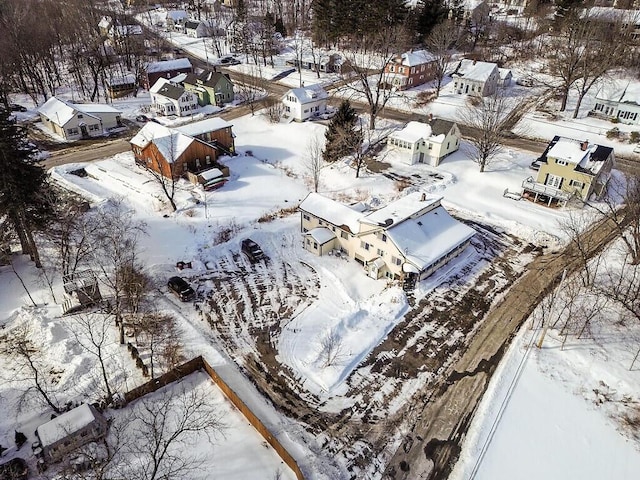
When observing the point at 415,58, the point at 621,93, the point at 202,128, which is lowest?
the point at 202,128

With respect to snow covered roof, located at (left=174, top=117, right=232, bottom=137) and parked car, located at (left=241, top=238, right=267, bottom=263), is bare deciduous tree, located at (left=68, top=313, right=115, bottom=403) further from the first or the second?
snow covered roof, located at (left=174, top=117, right=232, bottom=137)

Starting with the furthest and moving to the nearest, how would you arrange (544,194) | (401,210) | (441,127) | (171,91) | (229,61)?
1. (229,61)
2. (171,91)
3. (441,127)
4. (544,194)
5. (401,210)

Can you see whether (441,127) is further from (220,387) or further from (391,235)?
(220,387)

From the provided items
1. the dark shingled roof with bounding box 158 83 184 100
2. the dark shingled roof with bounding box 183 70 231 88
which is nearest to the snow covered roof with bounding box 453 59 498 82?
the dark shingled roof with bounding box 183 70 231 88

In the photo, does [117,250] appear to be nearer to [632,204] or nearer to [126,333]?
[126,333]

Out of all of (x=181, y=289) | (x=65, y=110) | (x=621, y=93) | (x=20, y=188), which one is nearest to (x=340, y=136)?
(x=181, y=289)
